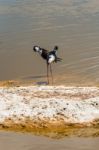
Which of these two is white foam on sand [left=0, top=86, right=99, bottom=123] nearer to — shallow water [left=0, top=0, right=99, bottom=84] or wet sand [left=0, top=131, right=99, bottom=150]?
wet sand [left=0, top=131, right=99, bottom=150]

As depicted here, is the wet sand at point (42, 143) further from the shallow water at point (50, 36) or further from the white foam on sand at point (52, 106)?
the shallow water at point (50, 36)

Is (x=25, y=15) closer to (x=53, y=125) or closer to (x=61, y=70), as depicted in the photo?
(x=61, y=70)

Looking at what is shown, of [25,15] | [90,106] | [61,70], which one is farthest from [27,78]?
[25,15]

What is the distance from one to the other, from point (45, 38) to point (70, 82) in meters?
4.80

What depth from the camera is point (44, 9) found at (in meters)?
19.1

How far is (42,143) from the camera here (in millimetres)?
5773

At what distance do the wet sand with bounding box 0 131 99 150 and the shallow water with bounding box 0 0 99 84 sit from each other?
4.27 m

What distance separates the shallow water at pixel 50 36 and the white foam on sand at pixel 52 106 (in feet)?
9.07

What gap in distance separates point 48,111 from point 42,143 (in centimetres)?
110

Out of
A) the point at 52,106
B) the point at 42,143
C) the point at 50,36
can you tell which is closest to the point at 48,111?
the point at 52,106

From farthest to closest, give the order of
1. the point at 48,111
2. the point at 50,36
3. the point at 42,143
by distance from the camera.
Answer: the point at 50,36 → the point at 48,111 → the point at 42,143

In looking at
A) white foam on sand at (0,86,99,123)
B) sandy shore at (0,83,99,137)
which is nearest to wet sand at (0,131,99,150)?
sandy shore at (0,83,99,137)

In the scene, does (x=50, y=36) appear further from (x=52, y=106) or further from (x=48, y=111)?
(x=48, y=111)

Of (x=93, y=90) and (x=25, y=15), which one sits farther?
(x=25, y=15)
